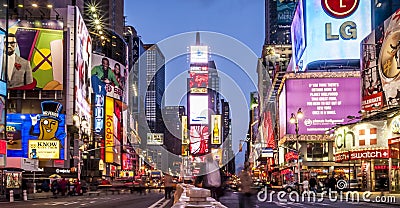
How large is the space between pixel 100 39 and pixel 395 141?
105 metres

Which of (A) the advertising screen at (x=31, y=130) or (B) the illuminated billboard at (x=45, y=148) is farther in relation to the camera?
(A) the advertising screen at (x=31, y=130)

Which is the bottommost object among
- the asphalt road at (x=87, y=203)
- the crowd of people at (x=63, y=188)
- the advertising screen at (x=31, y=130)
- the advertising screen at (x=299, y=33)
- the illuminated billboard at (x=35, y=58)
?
the crowd of people at (x=63, y=188)

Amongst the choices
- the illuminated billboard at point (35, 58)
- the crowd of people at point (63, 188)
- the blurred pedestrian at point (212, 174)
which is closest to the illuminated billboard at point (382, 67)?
the blurred pedestrian at point (212, 174)

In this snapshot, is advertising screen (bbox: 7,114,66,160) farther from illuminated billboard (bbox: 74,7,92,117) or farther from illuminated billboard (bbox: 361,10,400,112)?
illuminated billboard (bbox: 361,10,400,112)

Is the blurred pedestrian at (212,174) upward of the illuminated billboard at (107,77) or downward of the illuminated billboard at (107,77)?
downward

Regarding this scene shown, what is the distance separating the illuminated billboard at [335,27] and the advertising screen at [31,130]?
37354 millimetres

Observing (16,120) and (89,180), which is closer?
(16,120)

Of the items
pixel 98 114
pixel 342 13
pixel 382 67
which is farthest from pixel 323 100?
pixel 98 114

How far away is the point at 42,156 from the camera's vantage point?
77.5 m

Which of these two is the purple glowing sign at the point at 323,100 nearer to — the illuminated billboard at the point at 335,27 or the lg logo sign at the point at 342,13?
the illuminated billboard at the point at 335,27

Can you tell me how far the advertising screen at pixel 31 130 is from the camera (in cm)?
8181

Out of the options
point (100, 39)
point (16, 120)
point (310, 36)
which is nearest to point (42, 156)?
point (16, 120)

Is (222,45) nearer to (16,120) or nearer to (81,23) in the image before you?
(16,120)

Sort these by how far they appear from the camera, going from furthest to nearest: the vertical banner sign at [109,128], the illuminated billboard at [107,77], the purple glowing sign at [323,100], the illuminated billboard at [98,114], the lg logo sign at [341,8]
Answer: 1. the vertical banner sign at [109,128]
2. the illuminated billboard at [98,114]
3. the illuminated billboard at [107,77]
4. the lg logo sign at [341,8]
5. the purple glowing sign at [323,100]
